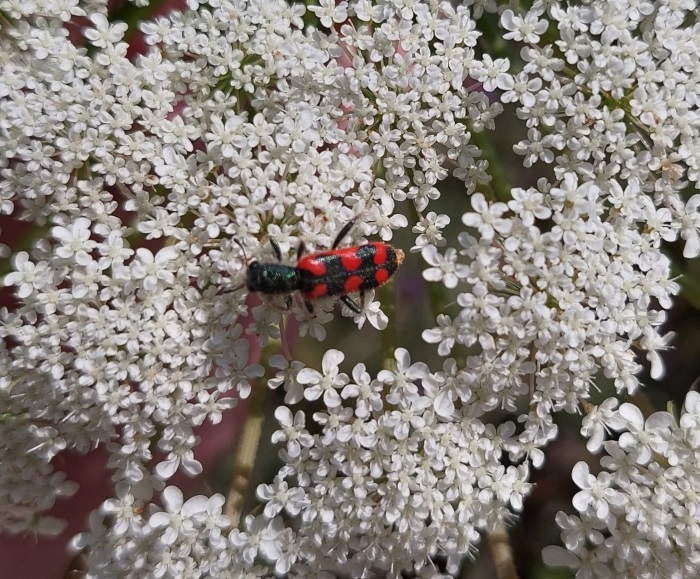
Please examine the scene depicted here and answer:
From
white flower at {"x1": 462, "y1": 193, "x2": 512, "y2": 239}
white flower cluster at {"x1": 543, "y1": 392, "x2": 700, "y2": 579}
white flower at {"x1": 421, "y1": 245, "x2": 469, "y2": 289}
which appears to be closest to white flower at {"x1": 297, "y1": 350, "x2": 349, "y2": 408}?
white flower at {"x1": 421, "y1": 245, "x2": 469, "y2": 289}

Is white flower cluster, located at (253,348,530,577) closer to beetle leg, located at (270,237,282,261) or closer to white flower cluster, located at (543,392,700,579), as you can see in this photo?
white flower cluster, located at (543,392,700,579)

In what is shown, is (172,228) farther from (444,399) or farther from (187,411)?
(444,399)

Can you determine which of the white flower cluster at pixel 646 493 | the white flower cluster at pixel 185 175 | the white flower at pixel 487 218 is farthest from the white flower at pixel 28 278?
the white flower cluster at pixel 646 493

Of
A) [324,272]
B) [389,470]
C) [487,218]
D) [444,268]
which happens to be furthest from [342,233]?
[389,470]

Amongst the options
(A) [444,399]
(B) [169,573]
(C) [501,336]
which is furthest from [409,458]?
(B) [169,573]

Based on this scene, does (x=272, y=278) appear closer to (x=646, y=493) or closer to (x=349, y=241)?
(x=349, y=241)

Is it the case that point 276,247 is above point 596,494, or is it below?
above
